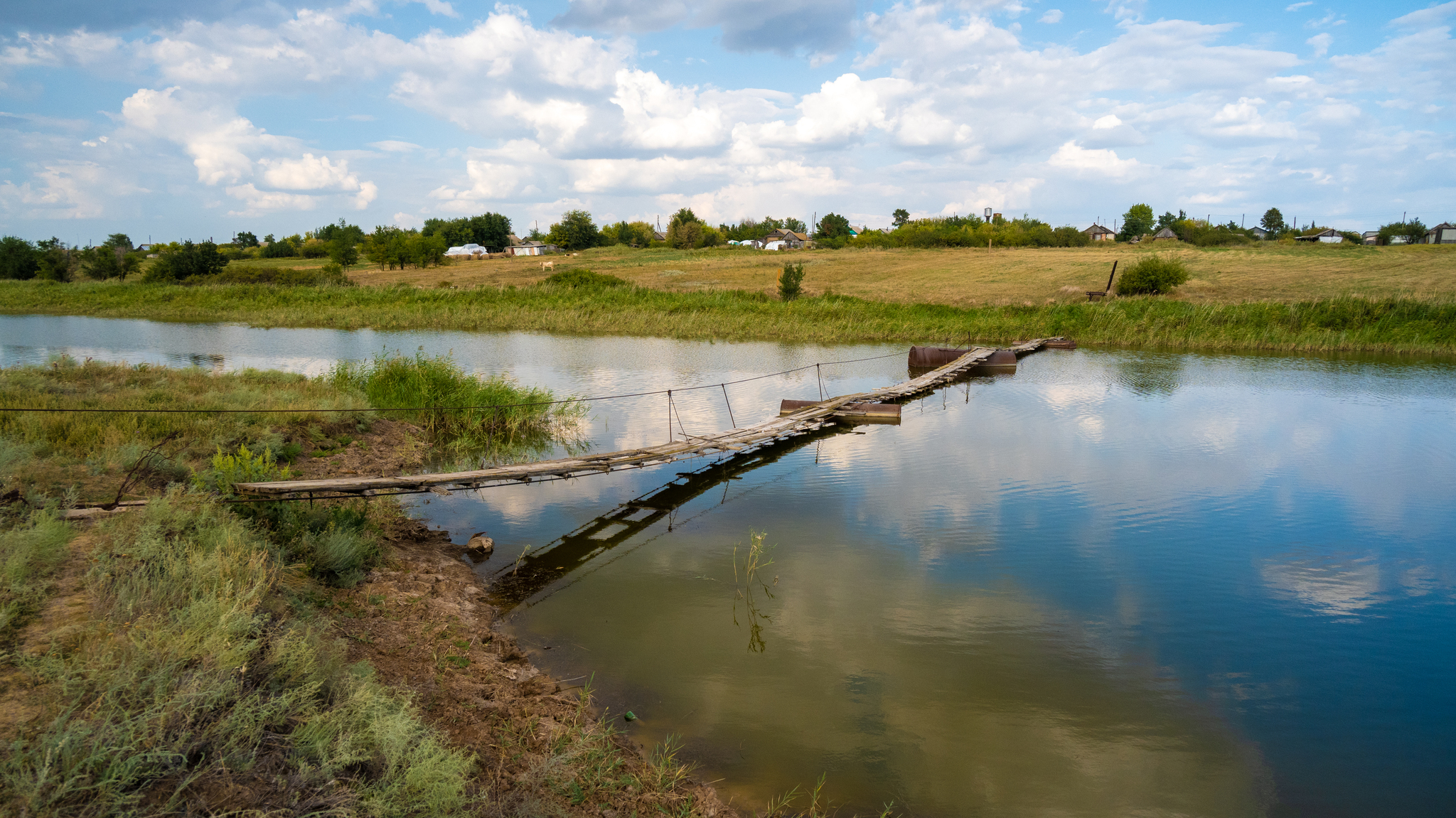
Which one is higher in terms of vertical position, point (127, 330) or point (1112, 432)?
point (127, 330)

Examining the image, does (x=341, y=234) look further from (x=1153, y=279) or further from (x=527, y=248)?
(x=1153, y=279)

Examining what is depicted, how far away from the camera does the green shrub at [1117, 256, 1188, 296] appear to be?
35500 mm

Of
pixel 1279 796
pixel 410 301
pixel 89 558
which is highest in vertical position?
pixel 410 301

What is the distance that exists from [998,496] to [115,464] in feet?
34.5

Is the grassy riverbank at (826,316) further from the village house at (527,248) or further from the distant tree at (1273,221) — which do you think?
the distant tree at (1273,221)

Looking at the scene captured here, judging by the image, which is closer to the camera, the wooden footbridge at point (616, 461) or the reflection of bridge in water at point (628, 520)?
the wooden footbridge at point (616, 461)

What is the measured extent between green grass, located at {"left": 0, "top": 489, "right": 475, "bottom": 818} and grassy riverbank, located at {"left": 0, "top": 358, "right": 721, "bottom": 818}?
0.01m

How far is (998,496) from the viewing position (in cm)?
1036

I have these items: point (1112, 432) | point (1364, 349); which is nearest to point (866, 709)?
point (1112, 432)

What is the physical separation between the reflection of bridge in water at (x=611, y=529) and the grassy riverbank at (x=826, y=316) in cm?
1694

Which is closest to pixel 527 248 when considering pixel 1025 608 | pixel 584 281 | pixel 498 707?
pixel 584 281

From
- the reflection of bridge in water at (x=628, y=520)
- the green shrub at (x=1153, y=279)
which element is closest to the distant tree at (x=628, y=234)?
the green shrub at (x=1153, y=279)

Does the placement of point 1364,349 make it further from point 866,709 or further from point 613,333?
point 866,709

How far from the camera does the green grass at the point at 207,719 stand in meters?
2.89
